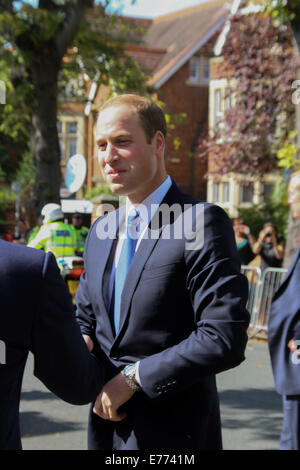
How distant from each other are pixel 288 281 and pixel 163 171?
2.00m

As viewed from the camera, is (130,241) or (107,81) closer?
(130,241)

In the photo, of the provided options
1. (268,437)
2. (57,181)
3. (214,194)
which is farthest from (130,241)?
(214,194)

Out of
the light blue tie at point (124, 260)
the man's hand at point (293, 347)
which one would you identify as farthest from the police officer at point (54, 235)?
the light blue tie at point (124, 260)

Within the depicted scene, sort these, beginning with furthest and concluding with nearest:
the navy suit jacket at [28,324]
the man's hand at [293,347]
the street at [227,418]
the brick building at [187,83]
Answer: the brick building at [187,83] < the street at [227,418] < the man's hand at [293,347] < the navy suit jacket at [28,324]

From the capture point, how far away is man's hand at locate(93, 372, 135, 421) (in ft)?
7.67

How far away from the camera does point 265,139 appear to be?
23766 millimetres

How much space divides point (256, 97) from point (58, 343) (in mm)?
22647

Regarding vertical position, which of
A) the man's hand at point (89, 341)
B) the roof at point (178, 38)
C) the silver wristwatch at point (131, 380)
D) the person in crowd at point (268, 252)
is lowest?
the person in crowd at point (268, 252)

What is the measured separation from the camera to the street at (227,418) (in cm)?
566

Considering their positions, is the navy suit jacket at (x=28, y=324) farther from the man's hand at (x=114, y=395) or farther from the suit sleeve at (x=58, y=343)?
the man's hand at (x=114, y=395)

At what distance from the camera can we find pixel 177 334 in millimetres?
2381

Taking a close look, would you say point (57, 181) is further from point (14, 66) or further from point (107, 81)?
point (107, 81)

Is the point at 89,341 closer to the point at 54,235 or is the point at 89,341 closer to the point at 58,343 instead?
the point at 58,343

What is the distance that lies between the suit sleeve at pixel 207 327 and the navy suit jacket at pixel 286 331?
2.02 m
